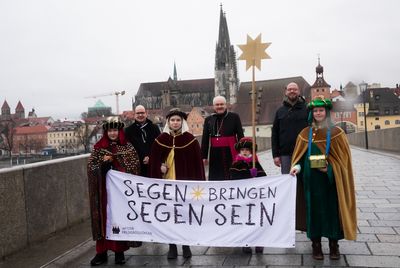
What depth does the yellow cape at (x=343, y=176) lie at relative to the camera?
573 cm

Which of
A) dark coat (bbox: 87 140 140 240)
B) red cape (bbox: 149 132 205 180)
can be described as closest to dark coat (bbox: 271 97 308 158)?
red cape (bbox: 149 132 205 180)

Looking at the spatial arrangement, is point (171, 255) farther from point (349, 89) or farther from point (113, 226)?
point (349, 89)

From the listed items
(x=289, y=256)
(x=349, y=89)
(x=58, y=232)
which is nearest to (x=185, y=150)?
(x=289, y=256)

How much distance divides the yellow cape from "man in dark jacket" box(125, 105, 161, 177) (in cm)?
290

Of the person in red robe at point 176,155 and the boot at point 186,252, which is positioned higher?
the person in red robe at point 176,155

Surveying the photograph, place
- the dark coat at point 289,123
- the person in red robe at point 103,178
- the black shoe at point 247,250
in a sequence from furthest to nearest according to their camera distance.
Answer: the dark coat at point 289,123 < the black shoe at point 247,250 < the person in red robe at point 103,178

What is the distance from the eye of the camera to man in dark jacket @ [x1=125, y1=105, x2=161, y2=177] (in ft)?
25.3

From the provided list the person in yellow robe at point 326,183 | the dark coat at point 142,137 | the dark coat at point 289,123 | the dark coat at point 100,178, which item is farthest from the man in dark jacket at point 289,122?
the dark coat at point 100,178

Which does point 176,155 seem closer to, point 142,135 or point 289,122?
point 142,135

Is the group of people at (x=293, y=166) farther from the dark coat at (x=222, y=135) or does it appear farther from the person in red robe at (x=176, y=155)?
the dark coat at (x=222, y=135)

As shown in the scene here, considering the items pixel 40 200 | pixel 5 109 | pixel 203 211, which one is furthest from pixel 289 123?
pixel 5 109

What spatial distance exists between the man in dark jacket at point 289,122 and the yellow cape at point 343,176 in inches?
47.9

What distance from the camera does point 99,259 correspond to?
6.05 m

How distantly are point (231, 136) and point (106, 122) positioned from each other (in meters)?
2.02
